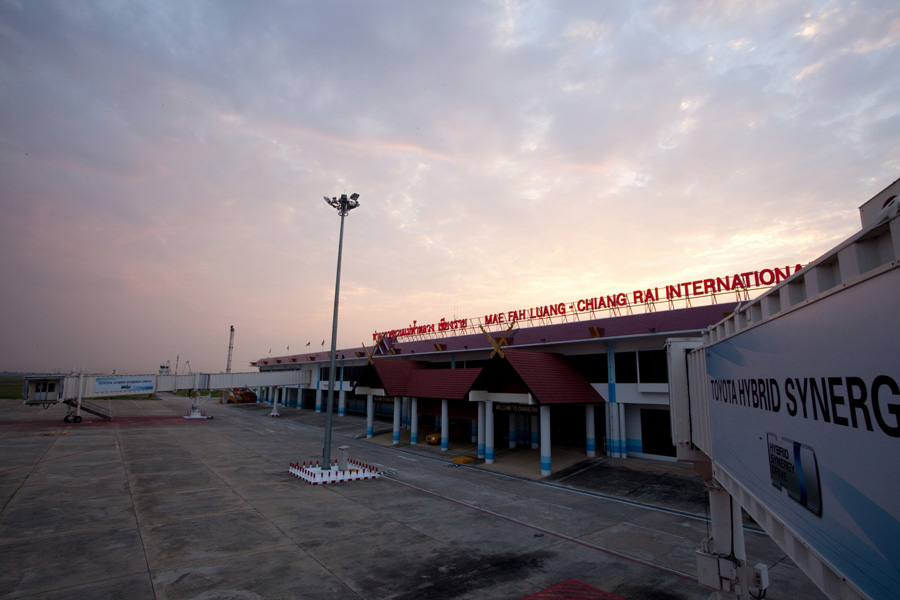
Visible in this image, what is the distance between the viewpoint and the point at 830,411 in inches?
164

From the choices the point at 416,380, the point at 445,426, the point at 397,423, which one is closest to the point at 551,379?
the point at 445,426

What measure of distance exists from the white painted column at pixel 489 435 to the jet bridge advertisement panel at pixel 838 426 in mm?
28918

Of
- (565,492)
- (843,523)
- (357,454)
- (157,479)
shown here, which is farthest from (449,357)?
(843,523)

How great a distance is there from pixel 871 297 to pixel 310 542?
18.4 m

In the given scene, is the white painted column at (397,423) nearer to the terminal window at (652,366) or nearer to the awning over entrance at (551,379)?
the awning over entrance at (551,379)

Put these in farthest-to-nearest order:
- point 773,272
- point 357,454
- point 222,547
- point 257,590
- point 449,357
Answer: point 449,357 < point 357,454 < point 773,272 < point 222,547 < point 257,590

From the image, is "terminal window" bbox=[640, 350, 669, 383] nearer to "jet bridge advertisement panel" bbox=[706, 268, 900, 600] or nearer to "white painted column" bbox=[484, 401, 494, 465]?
"white painted column" bbox=[484, 401, 494, 465]

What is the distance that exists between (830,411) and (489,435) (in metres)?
31.6

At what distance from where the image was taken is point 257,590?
13.0 m

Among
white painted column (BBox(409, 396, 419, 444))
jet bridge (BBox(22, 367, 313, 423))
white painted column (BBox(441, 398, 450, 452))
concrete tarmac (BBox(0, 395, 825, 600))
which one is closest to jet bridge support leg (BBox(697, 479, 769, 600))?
concrete tarmac (BBox(0, 395, 825, 600))

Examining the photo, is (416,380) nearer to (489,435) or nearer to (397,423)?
(397,423)

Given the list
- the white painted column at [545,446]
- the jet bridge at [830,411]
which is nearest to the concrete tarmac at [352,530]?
the white painted column at [545,446]

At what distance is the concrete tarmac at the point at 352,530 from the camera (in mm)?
13555

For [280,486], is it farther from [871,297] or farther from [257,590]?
[871,297]
